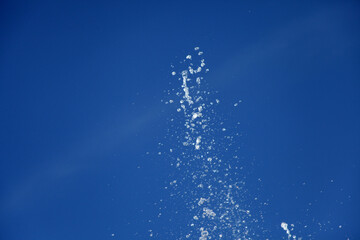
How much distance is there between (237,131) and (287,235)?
948 millimetres

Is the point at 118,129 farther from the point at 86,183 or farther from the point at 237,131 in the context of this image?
the point at 237,131

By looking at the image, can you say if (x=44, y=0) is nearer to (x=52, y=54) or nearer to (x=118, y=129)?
(x=52, y=54)

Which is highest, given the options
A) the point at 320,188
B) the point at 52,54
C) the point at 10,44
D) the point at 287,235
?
the point at 10,44

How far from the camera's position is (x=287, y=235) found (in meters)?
2.32

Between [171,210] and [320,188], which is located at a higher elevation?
[171,210]

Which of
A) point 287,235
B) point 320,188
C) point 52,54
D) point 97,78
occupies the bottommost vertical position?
point 287,235

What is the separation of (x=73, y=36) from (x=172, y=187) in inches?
57.0

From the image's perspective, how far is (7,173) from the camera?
2330 mm

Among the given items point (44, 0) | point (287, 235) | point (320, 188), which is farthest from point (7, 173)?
point (320, 188)

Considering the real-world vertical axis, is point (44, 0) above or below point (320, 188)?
above

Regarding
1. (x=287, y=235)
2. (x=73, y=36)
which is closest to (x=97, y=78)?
(x=73, y=36)

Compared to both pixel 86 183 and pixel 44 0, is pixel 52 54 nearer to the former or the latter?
pixel 44 0

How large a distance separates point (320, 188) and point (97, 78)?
6.62 ft

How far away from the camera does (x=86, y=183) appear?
2.30 m
